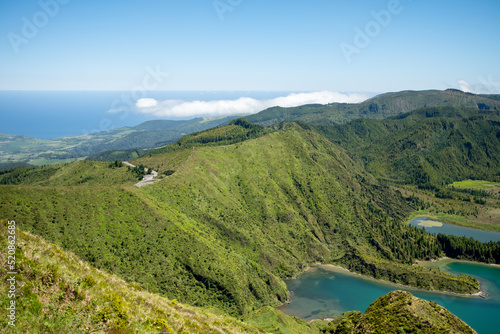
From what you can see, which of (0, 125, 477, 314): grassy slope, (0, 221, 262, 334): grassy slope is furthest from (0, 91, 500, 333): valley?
(0, 221, 262, 334): grassy slope

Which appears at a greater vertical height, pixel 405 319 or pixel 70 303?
pixel 70 303

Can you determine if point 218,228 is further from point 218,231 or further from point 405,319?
point 405,319

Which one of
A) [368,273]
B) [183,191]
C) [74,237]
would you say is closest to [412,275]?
[368,273]

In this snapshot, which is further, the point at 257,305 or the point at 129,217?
the point at 257,305

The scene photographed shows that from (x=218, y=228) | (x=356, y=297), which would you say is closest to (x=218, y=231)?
(x=218, y=228)

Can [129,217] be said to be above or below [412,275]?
above

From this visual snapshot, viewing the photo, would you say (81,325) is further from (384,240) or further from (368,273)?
(384,240)

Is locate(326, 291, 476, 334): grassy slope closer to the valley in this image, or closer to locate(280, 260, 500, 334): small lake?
the valley
